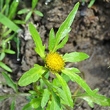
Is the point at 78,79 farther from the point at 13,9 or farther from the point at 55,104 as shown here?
the point at 13,9

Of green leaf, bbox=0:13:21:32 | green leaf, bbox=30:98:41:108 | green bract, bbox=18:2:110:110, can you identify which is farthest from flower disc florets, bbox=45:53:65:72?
green leaf, bbox=0:13:21:32

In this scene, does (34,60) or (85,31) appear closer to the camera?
(34,60)

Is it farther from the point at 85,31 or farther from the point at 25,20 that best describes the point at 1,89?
the point at 85,31

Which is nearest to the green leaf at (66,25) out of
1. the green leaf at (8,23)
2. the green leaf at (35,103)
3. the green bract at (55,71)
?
the green bract at (55,71)

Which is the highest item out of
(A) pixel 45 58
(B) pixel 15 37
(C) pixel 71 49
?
(B) pixel 15 37

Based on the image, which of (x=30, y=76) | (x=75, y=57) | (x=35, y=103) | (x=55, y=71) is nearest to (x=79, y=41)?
(x=75, y=57)

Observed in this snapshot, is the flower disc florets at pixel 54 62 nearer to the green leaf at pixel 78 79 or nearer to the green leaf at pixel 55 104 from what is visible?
the green leaf at pixel 78 79

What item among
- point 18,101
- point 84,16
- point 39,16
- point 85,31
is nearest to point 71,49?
point 85,31
